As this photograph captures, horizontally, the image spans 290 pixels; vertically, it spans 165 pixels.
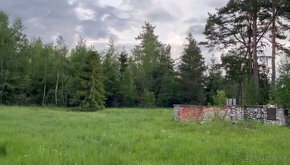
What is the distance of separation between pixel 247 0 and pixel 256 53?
5381 millimetres

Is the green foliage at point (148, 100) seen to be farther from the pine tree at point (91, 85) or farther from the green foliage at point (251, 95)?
the green foliage at point (251, 95)

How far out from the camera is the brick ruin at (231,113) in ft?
78.1

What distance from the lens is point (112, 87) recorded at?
211 ft

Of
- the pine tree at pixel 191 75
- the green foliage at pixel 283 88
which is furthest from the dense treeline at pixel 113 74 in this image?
the green foliage at pixel 283 88

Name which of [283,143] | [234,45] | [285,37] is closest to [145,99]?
[234,45]

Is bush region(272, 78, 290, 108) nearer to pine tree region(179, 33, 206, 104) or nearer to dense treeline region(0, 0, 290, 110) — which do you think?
dense treeline region(0, 0, 290, 110)

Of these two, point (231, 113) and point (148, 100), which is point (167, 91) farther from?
point (231, 113)

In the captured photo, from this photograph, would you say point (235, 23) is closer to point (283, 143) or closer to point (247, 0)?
point (247, 0)

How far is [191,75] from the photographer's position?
63719 millimetres

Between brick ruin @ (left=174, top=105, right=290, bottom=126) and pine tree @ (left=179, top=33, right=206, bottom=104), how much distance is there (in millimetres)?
37102

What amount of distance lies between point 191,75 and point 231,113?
40.0m

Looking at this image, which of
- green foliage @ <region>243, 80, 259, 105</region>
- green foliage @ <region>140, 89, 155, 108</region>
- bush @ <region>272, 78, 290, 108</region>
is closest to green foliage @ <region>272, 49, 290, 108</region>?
bush @ <region>272, 78, 290, 108</region>

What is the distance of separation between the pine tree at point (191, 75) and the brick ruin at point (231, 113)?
37.1 m

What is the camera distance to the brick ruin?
23.8 m
